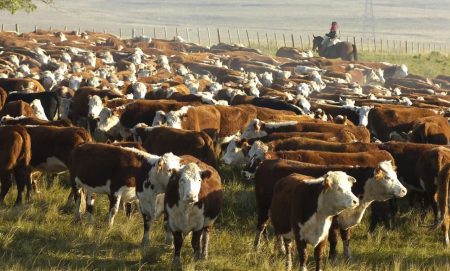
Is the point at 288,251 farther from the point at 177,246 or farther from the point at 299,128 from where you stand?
the point at 299,128

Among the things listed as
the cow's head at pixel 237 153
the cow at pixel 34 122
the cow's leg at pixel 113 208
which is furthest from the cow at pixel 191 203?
the cow at pixel 34 122

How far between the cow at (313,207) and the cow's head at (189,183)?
100cm

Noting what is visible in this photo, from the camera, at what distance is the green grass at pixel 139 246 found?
9.04 m

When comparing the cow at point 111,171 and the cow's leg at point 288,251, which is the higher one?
the cow at point 111,171

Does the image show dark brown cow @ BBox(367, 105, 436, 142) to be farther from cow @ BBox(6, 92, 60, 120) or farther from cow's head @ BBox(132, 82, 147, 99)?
cow @ BBox(6, 92, 60, 120)

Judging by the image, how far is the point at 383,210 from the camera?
36.9 feet

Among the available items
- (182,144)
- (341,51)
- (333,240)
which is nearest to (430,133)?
(182,144)

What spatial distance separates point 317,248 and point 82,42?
36.7m

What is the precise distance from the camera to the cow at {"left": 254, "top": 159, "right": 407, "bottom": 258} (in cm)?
938

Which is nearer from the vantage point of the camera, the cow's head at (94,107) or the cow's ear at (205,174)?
the cow's ear at (205,174)

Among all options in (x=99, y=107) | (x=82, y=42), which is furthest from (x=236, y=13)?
(x=99, y=107)

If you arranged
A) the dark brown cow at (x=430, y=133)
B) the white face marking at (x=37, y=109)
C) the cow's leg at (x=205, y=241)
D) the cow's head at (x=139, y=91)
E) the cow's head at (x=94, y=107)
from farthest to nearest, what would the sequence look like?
the cow's head at (x=139, y=91) → the cow's head at (x=94, y=107) → the white face marking at (x=37, y=109) → the dark brown cow at (x=430, y=133) → the cow's leg at (x=205, y=241)

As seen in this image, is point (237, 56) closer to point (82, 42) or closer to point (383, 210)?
point (82, 42)

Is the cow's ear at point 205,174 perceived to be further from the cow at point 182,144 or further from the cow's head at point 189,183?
the cow at point 182,144
